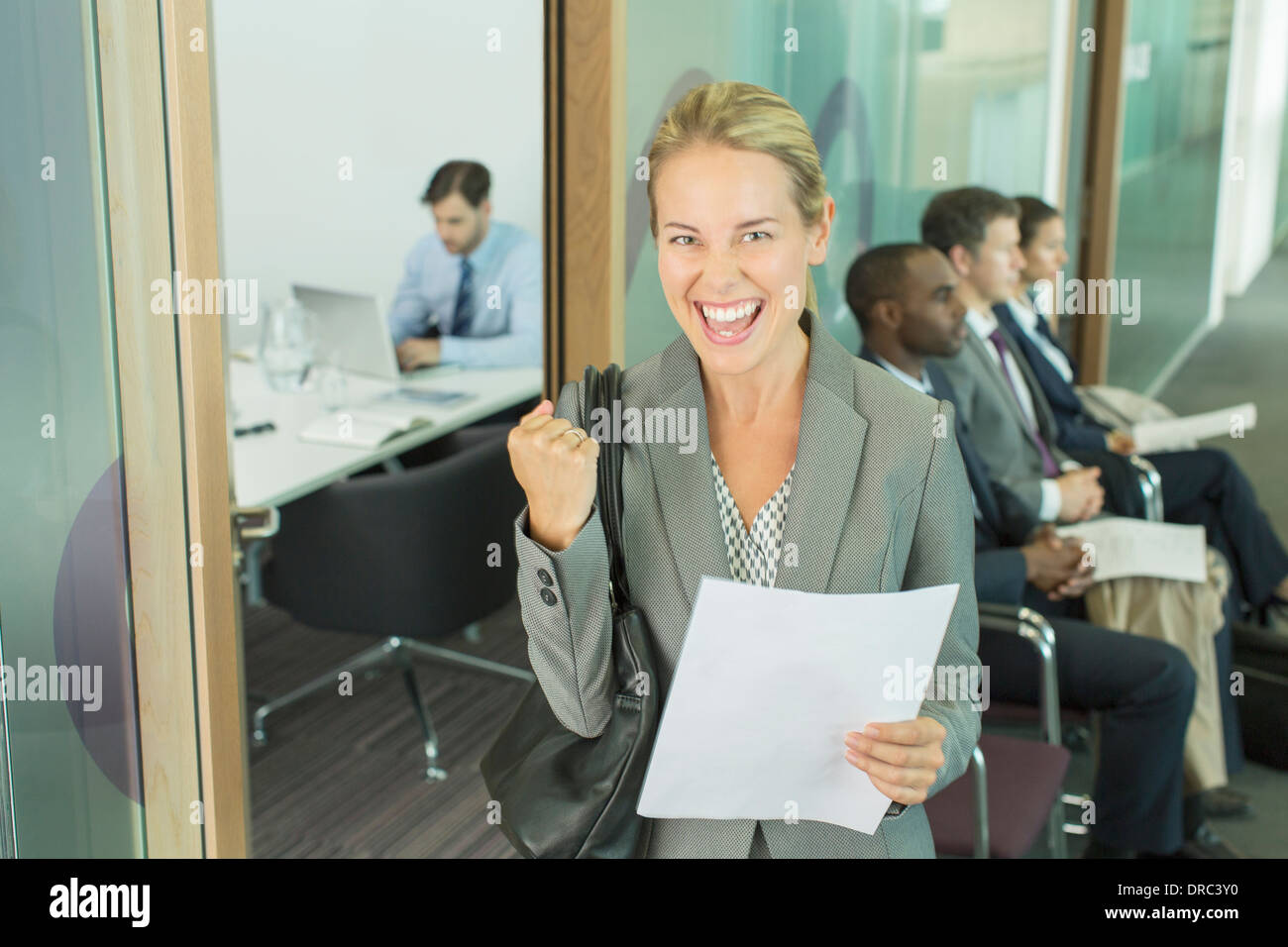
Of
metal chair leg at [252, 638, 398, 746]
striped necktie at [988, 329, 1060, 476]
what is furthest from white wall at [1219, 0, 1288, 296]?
metal chair leg at [252, 638, 398, 746]

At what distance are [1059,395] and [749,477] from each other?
294 centimetres

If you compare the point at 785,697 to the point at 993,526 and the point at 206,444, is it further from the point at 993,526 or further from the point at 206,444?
the point at 993,526

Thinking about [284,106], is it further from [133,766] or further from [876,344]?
[133,766]

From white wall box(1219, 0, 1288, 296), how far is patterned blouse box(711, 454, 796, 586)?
26.1 feet

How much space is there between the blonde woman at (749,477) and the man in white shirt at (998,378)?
1965 millimetres

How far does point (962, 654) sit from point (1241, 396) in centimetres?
687

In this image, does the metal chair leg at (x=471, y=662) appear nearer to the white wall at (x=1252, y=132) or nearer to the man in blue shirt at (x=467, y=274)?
the man in blue shirt at (x=467, y=274)

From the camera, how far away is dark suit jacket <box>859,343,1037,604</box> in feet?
8.88

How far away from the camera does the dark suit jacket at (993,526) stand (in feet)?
8.88

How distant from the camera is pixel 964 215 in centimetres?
374

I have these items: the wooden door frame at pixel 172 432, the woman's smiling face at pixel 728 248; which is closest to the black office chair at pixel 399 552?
the wooden door frame at pixel 172 432
